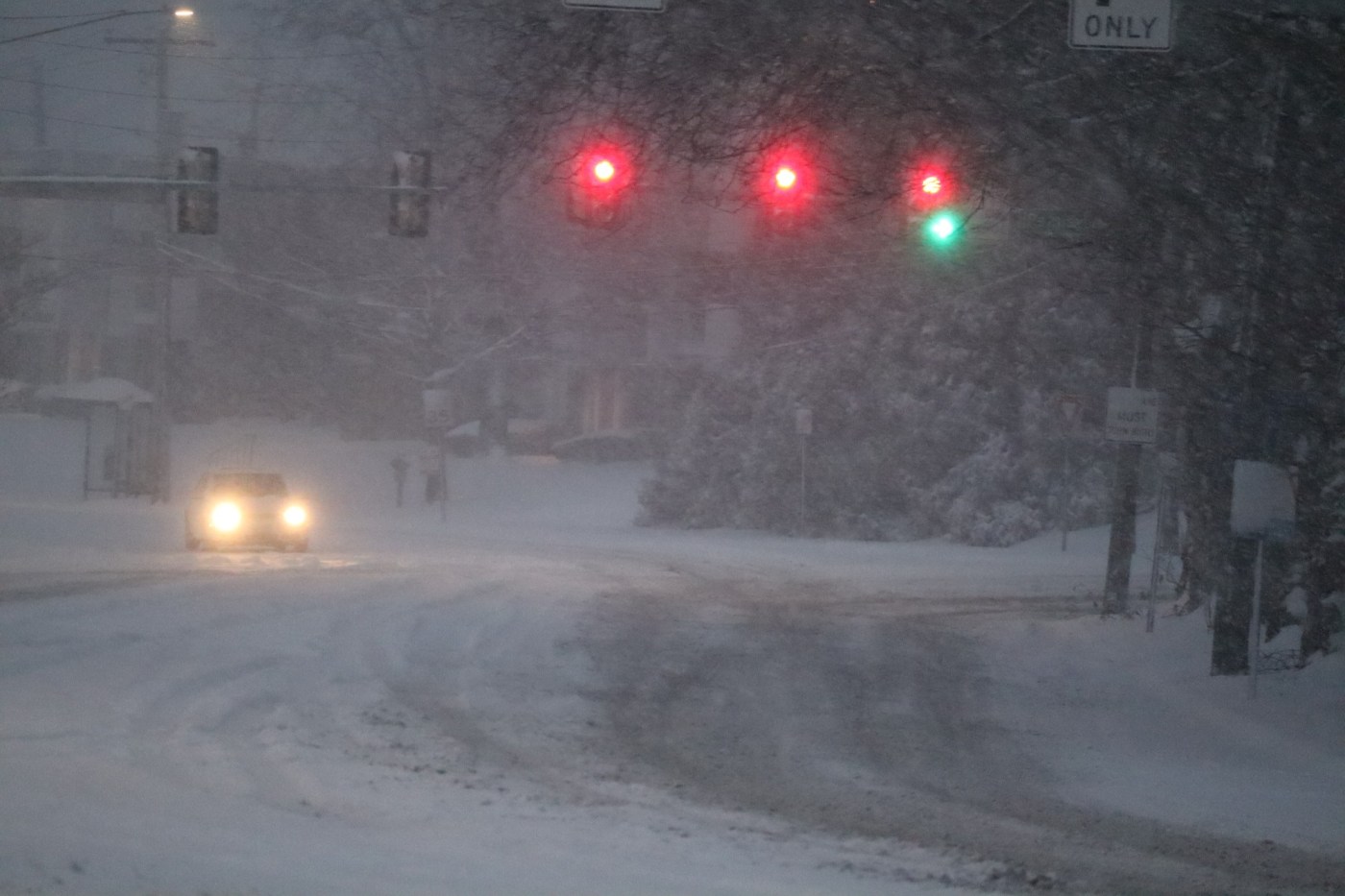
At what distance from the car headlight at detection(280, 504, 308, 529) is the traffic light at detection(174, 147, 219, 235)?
23.3ft

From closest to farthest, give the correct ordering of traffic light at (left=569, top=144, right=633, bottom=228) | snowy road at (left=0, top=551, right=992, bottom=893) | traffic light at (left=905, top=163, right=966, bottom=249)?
1. snowy road at (left=0, top=551, right=992, bottom=893)
2. traffic light at (left=905, top=163, right=966, bottom=249)
3. traffic light at (left=569, top=144, right=633, bottom=228)

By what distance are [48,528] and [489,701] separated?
22.7m

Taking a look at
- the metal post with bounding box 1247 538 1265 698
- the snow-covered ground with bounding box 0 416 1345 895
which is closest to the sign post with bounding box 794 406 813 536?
the snow-covered ground with bounding box 0 416 1345 895

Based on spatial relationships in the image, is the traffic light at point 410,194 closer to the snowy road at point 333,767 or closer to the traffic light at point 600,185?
the traffic light at point 600,185

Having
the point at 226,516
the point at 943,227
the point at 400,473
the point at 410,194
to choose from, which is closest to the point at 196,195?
the point at 410,194

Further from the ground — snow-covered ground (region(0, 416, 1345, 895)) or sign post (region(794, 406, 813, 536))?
sign post (region(794, 406, 813, 536))

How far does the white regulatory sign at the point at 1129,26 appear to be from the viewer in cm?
1145

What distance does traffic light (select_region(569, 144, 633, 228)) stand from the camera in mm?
16516

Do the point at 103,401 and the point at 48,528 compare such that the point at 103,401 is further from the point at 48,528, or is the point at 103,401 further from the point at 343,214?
the point at 48,528

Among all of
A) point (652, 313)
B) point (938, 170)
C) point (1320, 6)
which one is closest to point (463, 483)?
point (652, 313)

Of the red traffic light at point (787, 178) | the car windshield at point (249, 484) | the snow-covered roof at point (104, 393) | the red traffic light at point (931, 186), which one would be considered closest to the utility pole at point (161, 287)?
the snow-covered roof at point (104, 393)

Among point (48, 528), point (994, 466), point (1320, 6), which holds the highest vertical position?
point (1320, 6)

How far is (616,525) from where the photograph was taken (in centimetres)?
4306

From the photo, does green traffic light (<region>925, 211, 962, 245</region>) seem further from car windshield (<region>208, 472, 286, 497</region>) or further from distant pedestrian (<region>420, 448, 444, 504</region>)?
distant pedestrian (<region>420, 448, 444, 504</region>)
